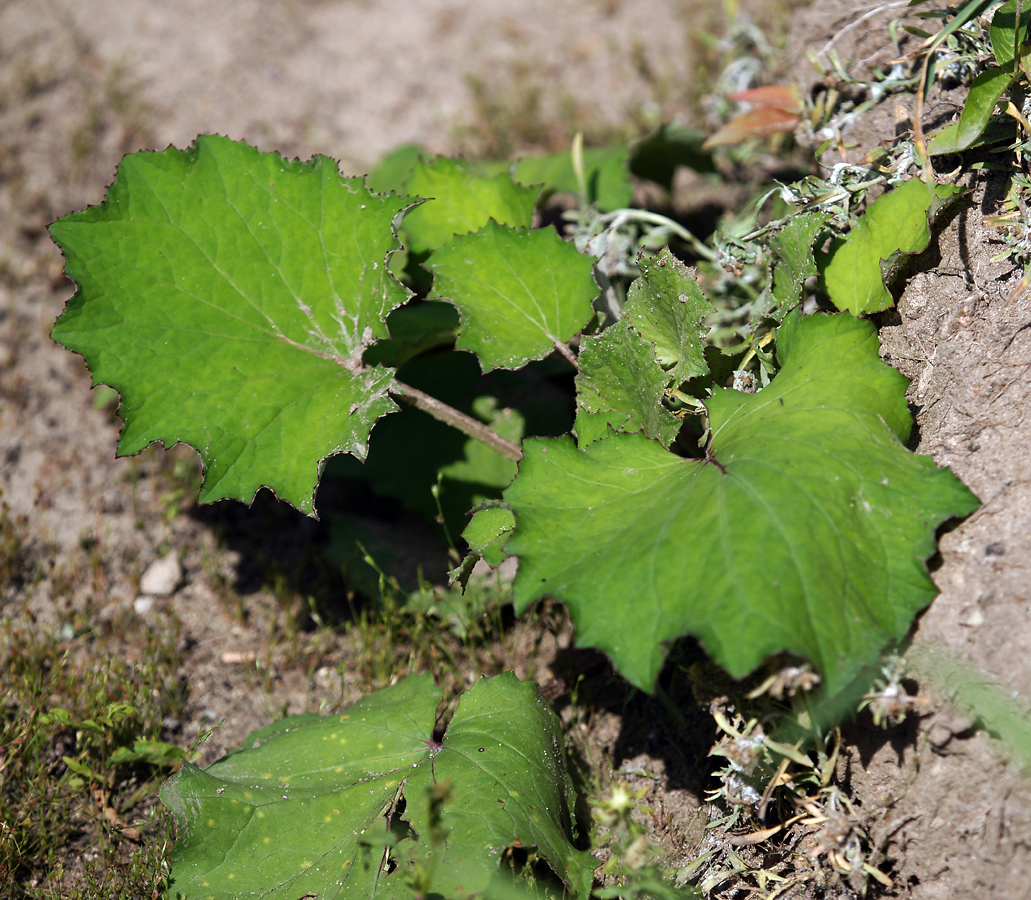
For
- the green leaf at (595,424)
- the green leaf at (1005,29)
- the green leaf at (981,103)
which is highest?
the green leaf at (1005,29)

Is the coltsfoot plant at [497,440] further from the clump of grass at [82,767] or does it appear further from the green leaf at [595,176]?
the green leaf at [595,176]

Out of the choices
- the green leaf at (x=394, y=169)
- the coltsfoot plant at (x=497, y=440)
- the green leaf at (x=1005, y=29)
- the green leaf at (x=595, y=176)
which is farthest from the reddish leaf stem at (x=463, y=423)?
the green leaf at (x=1005, y=29)

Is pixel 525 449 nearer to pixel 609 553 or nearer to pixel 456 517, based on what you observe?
pixel 609 553

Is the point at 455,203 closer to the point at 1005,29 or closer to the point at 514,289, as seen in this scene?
the point at 514,289

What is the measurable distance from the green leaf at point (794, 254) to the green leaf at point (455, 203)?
88cm

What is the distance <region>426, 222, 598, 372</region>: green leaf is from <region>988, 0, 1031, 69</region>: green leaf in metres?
1.14

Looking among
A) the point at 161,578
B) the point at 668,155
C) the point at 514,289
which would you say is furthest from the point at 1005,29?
the point at 161,578

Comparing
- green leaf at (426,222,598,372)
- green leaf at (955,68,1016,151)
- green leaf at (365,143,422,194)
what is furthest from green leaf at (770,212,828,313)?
green leaf at (365,143,422,194)

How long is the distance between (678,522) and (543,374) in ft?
4.84

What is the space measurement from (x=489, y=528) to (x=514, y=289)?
76cm

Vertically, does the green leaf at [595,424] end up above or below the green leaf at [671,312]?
below

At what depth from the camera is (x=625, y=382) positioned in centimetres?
221

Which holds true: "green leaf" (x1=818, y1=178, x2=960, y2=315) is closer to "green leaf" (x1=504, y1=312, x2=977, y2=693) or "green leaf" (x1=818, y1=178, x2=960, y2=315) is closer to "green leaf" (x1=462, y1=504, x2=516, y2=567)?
"green leaf" (x1=504, y1=312, x2=977, y2=693)

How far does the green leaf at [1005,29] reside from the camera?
2.01 metres
